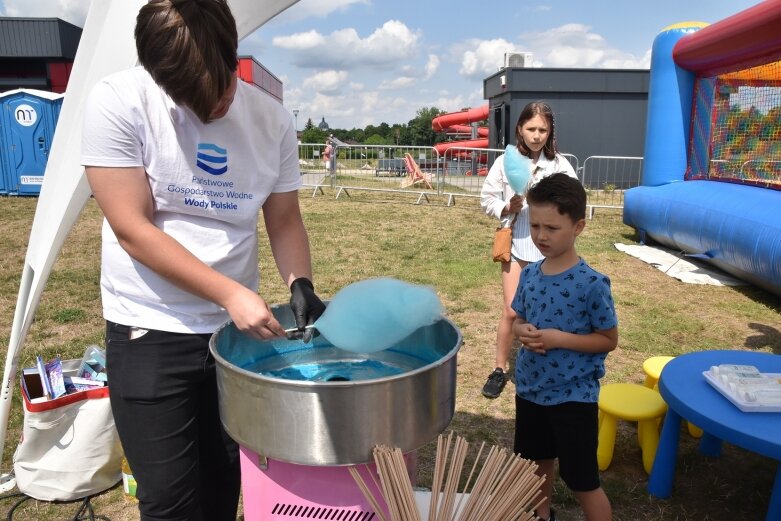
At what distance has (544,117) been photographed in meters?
3.29

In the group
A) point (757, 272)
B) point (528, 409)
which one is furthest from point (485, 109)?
point (528, 409)

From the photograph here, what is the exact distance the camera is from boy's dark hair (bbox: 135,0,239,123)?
1200 mm

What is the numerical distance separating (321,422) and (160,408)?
1.77ft

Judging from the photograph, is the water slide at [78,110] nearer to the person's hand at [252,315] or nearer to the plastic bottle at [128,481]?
the person's hand at [252,315]

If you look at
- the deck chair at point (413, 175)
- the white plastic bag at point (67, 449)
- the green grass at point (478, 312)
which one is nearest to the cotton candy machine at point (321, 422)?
the white plastic bag at point (67, 449)

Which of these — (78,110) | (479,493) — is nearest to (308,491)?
(479,493)

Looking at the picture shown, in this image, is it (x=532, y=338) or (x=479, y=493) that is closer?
(x=479, y=493)

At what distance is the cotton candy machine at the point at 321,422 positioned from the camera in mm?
1136

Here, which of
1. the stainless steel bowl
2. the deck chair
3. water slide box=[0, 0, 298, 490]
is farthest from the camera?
A: the deck chair

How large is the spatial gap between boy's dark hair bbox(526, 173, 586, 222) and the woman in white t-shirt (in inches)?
35.0

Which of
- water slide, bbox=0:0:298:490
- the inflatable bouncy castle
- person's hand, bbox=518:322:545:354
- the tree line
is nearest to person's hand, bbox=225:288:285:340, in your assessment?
water slide, bbox=0:0:298:490

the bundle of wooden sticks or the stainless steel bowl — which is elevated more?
the stainless steel bowl

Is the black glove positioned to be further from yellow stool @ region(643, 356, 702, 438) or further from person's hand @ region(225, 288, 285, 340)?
yellow stool @ region(643, 356, 702, 438)

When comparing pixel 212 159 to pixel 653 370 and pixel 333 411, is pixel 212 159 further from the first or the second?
pixel 653 370
